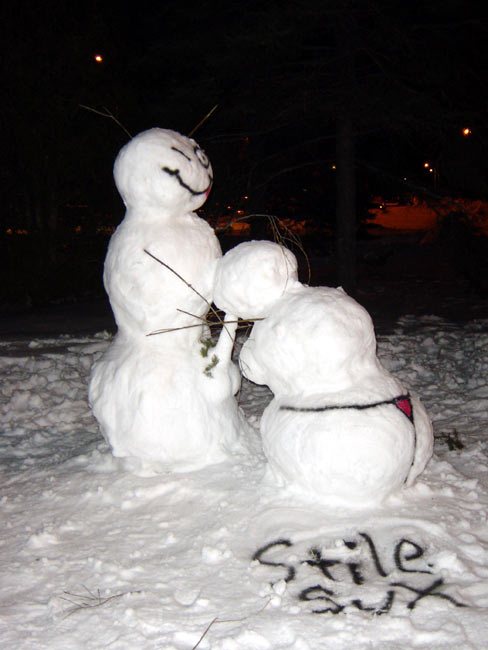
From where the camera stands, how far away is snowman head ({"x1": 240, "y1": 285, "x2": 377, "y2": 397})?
291cm

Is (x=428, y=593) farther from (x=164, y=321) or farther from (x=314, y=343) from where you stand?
(x=164, y=321)

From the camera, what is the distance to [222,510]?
3.10 metres

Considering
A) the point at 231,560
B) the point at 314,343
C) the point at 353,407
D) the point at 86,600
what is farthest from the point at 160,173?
the point at 86,600

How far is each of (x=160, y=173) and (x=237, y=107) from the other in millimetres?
5438

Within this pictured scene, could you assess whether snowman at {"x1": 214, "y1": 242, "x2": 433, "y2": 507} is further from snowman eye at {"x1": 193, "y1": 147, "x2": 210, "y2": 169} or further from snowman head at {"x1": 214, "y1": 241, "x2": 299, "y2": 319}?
snowman eye at {"x1": 193, "y1": 147, "x2": 210, "y2": 169}

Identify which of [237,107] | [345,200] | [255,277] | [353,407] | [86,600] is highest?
[237,107]

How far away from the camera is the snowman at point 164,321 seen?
3.40 metres

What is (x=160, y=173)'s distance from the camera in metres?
3.39

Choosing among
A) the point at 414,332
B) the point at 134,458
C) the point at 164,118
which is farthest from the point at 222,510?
the point at 164,118

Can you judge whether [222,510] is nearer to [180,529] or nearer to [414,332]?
[180,529]

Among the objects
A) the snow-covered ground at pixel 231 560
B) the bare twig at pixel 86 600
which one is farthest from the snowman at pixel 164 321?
the bare twig at pixel 86 600

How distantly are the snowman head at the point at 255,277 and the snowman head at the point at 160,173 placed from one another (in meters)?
0.54

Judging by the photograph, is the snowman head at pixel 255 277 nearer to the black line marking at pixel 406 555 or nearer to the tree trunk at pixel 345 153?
the black line marking at pixel 406 555

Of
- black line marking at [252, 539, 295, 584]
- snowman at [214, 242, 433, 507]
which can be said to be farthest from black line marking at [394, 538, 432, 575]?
black line marking at [252, 539, 295, 584]
